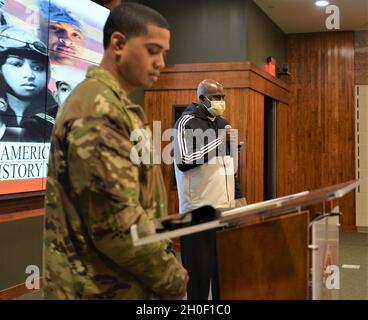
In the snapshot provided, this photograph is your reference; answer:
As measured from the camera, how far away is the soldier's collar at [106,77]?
1196mm

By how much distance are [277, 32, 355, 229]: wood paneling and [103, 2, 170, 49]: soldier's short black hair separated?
6821 millimetres

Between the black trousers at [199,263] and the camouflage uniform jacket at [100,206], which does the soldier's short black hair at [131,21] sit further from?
the black trousers at [199,263]

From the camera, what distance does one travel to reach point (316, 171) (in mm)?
Answer: 8156

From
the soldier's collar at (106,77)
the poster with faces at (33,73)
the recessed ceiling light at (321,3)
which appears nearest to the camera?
the soldier's collar at (106,77)

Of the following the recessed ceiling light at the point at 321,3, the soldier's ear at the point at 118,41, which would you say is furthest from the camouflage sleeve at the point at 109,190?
the recessed ceiling light at the point at 321,3

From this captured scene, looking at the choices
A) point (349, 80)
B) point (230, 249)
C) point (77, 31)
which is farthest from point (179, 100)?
point (230, 249)

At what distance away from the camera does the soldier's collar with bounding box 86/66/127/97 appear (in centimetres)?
120

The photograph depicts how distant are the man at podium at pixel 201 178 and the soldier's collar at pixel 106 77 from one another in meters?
1.64

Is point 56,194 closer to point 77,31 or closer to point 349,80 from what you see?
point 77,31

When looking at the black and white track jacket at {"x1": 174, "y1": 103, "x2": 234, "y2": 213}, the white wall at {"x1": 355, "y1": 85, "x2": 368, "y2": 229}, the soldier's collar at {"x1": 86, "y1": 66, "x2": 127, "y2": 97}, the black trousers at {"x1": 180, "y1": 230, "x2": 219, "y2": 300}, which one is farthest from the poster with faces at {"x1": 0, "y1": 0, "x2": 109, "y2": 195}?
the white wall at {"x1": 355, "y1": 85, "x2": 368, "y2": 229}

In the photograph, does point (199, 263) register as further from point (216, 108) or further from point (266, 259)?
point (266, 259)

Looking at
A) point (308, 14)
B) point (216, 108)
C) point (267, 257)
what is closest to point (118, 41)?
point (267, 257)

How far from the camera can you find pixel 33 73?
3764mm
